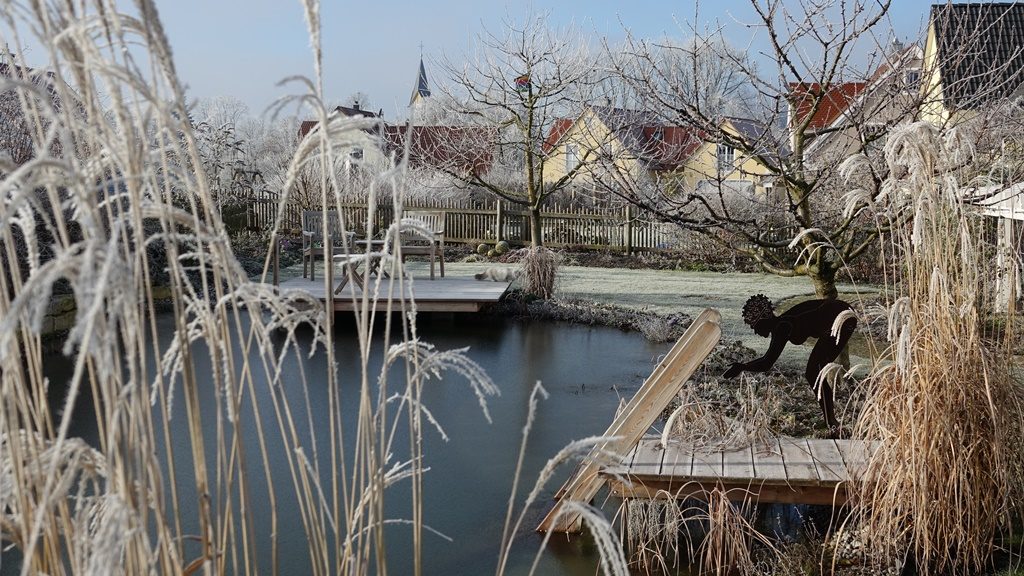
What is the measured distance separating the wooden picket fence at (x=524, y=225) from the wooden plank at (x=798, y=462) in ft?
33.2

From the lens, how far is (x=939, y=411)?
104 inches

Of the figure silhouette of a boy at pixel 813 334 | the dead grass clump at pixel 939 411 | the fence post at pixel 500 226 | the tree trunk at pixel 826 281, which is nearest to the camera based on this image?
the dead grass clump at pixel 939 411

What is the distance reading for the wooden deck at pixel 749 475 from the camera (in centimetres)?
303

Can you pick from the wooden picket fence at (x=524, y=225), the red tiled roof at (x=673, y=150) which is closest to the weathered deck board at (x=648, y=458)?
the red tiled roof at (x=673, y=150)

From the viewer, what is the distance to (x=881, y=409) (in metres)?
2.82

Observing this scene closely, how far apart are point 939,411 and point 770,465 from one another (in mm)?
663

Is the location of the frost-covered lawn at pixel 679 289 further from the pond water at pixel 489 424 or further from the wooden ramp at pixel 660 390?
the wooden ramp at pixel 660 390

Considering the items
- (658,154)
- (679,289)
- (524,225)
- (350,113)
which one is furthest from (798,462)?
(350,113)

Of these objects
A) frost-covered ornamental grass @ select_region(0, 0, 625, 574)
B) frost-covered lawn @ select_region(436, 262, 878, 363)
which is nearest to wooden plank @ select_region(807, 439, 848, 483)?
frost-covered ornamental grass @ select_region(0, 0, 625, 574)

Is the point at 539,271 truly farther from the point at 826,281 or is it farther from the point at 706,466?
the point at 706,466

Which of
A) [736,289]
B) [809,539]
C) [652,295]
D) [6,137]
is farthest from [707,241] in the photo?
[809,539]

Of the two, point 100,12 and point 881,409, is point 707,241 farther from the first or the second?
point 100,12

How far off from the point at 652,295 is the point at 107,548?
936 centimetres

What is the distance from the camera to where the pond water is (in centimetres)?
336
